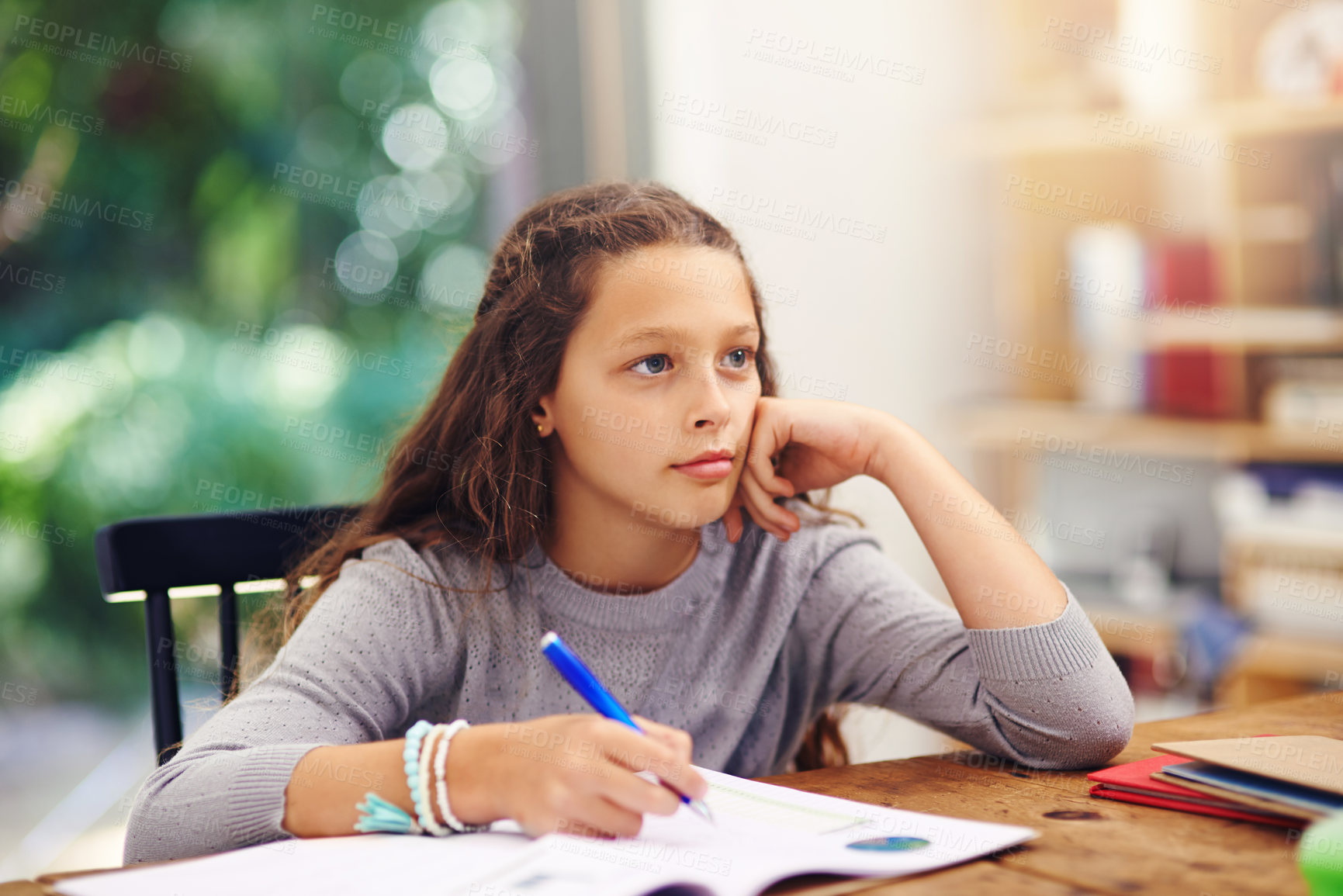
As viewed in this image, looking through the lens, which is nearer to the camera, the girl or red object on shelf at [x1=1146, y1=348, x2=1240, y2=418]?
the girl

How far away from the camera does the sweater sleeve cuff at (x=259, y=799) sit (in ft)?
2.40

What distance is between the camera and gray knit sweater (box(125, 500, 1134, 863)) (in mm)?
793

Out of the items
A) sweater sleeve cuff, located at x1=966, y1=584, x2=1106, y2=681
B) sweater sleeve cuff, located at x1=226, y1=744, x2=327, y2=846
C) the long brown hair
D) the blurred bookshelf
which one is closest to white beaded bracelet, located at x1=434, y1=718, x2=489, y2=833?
sweater sleeve cuff, located at x1=226, y1=744, x2=327, y2=846

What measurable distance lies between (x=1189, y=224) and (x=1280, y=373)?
390 mm

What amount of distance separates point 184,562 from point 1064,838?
819 millimetres

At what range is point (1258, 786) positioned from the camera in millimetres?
681

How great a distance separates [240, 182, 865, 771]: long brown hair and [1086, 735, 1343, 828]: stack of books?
1.86 feet

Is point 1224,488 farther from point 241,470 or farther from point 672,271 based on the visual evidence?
Answer: point 241,470

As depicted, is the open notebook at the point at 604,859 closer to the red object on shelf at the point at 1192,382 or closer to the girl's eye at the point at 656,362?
the girl's eye at the point at 656,362

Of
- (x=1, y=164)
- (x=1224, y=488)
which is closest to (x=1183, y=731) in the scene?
(x=1224, y=488)

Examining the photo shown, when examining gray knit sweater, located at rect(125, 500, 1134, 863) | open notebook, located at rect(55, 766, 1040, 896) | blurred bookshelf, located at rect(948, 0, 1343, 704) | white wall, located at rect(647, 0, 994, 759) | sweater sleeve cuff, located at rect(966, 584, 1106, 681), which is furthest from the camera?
white wall, located at rect(647, 0, 994, 759)

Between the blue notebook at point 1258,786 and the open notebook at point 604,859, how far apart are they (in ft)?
0.40

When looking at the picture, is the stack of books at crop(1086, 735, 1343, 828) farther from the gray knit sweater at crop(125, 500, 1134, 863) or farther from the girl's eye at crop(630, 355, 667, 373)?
the girl's eye at crop(630, 355, 667, 373)

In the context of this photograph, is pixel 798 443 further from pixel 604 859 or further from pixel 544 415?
pixel 604 859
